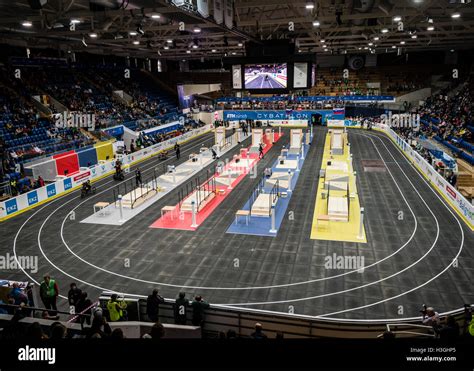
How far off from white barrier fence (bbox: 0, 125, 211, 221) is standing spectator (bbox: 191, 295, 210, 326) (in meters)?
15.5

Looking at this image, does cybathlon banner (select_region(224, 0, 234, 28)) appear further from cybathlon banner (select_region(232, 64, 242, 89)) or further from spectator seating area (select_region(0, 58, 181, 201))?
spectator seating area (select_region(0, 58, 181, 201))

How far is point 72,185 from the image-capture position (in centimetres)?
2575

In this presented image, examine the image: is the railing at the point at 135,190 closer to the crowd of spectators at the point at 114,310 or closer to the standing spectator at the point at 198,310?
the crowd of spectators at the point at 114,310

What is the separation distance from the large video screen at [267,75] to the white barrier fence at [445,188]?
428 inches

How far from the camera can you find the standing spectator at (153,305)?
991 centimetres

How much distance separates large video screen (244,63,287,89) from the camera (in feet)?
74.3

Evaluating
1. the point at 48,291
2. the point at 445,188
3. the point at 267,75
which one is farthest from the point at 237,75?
the point at 48,291

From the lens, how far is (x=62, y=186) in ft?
81.1

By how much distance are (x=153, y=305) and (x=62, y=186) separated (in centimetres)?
1766

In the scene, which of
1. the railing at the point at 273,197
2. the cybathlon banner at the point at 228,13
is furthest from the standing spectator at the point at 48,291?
the cybathlon banner at the point at 228,13

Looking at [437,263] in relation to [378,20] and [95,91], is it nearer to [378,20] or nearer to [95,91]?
[378,20]

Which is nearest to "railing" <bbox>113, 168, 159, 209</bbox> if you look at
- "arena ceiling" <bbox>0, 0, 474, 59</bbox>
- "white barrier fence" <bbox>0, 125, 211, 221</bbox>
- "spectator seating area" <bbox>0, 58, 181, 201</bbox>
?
"white barrier fence" <bbox>0, 125, 211, 221</bbox>

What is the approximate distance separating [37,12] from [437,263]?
2389cm

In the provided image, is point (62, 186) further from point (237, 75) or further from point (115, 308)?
point (115, 308)
